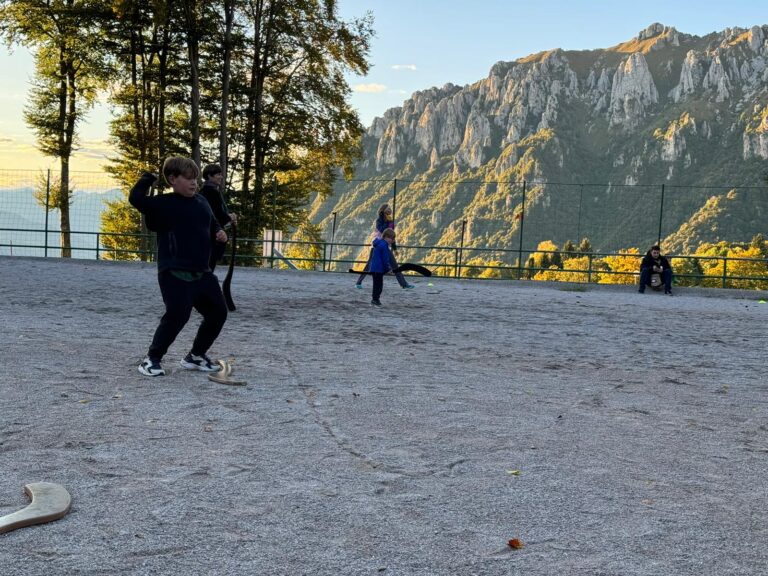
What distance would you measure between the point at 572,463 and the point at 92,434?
271 cm

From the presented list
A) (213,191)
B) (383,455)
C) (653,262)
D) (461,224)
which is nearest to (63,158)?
(461,224)

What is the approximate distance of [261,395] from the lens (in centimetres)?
599

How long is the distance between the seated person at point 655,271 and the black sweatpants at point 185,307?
1604cm

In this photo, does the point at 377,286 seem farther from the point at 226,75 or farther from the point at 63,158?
the point at 63,158

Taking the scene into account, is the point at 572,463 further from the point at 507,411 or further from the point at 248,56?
the point at 248,56

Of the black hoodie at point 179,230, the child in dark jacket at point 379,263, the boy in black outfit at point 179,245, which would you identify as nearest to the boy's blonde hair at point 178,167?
the boy in black outfit at point 179,245

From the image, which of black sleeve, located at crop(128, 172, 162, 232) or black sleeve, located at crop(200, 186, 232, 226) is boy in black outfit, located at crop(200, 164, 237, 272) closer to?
black sleeve, located at crop(200, 186, 232, 226)

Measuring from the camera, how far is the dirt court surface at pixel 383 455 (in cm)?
313

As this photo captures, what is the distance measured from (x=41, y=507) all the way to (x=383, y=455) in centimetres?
180

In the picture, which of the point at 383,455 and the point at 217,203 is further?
the point at 217,203

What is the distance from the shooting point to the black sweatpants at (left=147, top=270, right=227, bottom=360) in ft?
20.7

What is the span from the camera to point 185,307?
6.36 meters

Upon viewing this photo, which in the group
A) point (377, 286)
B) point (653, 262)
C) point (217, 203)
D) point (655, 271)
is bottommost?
point (377, 286)

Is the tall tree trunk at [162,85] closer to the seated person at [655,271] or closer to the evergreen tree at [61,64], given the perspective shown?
the evergreen tree at [61,64]
